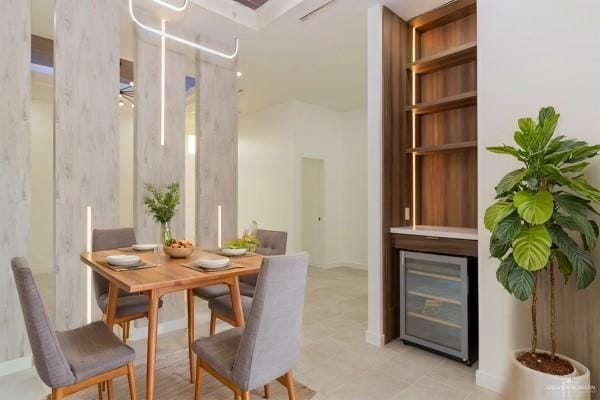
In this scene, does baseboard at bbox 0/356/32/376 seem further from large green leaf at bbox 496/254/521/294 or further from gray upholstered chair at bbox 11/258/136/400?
large green leaf at bbox 496/254/521/294

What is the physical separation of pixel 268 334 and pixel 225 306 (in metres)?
1.04

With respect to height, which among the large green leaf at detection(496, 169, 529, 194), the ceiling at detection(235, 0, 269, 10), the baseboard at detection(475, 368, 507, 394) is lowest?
the baseboard at detection(475, 368, 507, 394)

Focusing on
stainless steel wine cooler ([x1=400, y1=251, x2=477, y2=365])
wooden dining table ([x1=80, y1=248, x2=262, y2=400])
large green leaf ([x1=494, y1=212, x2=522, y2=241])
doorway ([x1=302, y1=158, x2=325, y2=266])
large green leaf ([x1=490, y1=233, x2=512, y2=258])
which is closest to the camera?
wooden dining table ([x1=80, y1=248, x2=262, y2=400])

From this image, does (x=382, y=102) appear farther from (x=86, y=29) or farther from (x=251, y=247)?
(x=86, y=29)

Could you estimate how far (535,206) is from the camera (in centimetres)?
173

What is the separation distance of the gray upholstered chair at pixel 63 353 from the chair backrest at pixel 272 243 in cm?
141

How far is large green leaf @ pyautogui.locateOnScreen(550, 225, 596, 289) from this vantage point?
1775 millimetres

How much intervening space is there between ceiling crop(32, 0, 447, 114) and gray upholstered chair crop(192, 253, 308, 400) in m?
2.69

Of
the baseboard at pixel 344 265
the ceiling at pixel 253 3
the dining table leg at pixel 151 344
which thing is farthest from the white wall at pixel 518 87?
the baseboard at pixel 344 265

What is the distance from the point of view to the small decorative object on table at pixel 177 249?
2.34 meters

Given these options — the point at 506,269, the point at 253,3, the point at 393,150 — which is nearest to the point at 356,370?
the point at 506,269

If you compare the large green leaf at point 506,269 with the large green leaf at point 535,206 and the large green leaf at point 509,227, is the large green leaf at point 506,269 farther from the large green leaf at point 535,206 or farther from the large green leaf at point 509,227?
the large green leaf at point 535,206

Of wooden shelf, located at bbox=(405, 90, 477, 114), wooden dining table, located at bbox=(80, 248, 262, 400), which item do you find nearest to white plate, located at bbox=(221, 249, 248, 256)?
wooden dining table, located at bbox=(80, 248, 262, 400)

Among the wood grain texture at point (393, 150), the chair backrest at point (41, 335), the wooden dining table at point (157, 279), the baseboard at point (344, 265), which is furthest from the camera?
the baseboard at point (344, 265)
